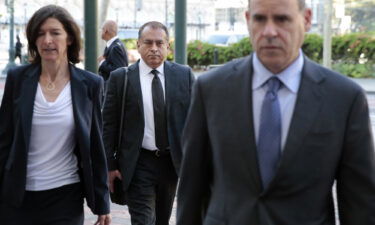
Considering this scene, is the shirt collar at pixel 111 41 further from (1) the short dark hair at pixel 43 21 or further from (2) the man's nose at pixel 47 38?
(2) the man's nose at pixel 47 38

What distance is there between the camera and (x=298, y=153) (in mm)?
2740

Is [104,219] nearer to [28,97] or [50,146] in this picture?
[50,146]

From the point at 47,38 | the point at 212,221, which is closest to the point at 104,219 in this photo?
the point at 47,38

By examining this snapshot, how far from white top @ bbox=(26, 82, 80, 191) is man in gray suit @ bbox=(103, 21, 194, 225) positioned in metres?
1.37

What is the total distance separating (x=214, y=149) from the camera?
9.59 ft

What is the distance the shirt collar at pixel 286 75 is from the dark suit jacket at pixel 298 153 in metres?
0.03

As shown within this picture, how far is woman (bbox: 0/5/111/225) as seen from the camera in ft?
13.7

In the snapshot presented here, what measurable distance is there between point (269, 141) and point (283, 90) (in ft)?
0.69

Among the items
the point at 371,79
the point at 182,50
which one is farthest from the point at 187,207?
the point at 371,79

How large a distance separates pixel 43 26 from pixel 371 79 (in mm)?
28018

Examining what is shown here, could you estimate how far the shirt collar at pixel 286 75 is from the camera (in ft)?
9.37

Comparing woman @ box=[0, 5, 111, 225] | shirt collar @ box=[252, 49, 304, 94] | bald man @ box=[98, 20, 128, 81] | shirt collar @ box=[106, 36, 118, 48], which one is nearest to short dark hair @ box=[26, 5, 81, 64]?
woman @ box=[0, 5, 111, 225]

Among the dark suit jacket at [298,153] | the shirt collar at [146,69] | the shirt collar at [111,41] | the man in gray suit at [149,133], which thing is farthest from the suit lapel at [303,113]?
the shirt collar at [111,41]

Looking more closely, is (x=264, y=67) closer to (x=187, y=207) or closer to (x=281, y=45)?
(x=281, y=45)
